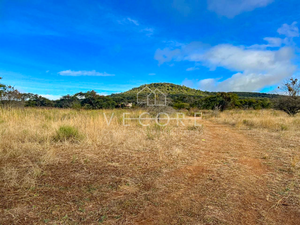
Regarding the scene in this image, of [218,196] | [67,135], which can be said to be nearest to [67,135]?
[67,135]

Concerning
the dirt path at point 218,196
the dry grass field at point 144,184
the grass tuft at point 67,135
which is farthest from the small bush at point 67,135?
the dirt path at point 218,196

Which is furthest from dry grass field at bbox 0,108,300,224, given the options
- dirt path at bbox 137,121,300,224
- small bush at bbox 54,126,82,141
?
small bush at bbox 54,126,82,141

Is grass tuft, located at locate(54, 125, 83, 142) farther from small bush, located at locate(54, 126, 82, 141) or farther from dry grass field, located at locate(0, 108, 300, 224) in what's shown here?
dry grass field, located at locate(0, 108, 300, 224)

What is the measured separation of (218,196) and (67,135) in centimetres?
450

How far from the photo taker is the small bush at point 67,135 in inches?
198

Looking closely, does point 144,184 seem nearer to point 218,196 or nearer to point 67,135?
point 218,196

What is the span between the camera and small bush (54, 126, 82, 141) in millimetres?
5017

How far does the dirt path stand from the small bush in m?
3.29

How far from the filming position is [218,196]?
7.71 ft

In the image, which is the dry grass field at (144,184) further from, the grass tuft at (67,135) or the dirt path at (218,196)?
the grass tuft at (67,135)

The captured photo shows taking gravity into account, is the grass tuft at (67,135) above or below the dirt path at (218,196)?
above

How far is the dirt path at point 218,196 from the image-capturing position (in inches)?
75.5

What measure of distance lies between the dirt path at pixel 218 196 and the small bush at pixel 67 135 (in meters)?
3.29

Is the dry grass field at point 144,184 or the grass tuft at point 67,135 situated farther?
the grass tuft at point 67,135
